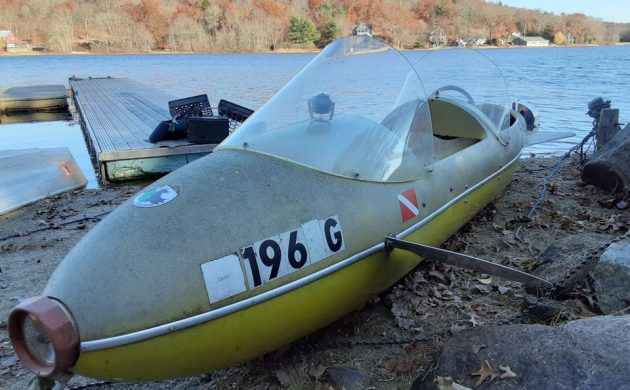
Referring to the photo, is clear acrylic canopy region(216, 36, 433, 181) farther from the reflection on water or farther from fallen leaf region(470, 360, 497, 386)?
the reflection on water

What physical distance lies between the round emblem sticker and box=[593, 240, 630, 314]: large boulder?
2.98 metres

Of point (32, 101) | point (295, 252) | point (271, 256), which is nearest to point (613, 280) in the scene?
point (295, 252)

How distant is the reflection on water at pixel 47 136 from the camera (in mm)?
12523

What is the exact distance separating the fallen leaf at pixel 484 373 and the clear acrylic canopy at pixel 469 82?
410 cm

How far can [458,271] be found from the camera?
448cm

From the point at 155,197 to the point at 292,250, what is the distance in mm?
809

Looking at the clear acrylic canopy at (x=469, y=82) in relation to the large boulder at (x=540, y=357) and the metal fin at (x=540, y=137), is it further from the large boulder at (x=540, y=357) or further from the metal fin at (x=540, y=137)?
the large boulder at (x=540, y=357)

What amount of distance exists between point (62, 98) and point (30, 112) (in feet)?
5.30

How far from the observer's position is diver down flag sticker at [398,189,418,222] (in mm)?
3486

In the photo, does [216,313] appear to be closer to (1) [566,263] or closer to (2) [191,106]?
(1) [566,263]

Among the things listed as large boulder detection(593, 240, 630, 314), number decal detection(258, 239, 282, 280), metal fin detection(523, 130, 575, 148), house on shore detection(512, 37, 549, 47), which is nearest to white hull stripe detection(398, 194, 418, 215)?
number decal detection(258, 239, 282, 280)

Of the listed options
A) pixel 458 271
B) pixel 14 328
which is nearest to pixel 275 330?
Answer: pixel 14 328

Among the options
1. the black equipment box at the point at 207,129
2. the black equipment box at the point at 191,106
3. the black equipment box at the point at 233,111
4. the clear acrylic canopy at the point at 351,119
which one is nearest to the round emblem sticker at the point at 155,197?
the clear acrylic canopy at the point at 351,119

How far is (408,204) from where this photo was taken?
3.57m
